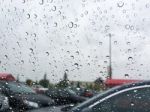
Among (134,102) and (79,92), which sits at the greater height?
(134,102)

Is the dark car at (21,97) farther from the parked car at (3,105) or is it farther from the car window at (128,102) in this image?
the car window at (128,102)

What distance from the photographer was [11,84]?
1280cm

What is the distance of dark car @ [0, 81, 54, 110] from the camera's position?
11.5 metres

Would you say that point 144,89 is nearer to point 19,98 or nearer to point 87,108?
point 87,108

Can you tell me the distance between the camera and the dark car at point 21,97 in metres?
11.5

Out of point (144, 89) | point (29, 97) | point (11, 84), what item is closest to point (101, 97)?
point (144, 89)

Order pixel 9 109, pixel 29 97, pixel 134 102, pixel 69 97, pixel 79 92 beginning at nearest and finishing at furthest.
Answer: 1. pixel 134 102
2. pixel 9 109
3. pixel 29 97
4. pixel 69 97
5. pixel 79 92

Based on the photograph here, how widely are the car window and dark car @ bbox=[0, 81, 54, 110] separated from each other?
6.89 metres

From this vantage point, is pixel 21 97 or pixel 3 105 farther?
pixel 21 97

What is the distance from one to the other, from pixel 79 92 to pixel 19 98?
26.6 ft

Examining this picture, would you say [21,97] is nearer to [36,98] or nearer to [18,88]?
[36,98]

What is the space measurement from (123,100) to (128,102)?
57 millimetres

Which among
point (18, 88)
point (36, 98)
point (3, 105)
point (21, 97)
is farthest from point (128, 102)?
point (18, 88)

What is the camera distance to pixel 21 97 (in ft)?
39.0
